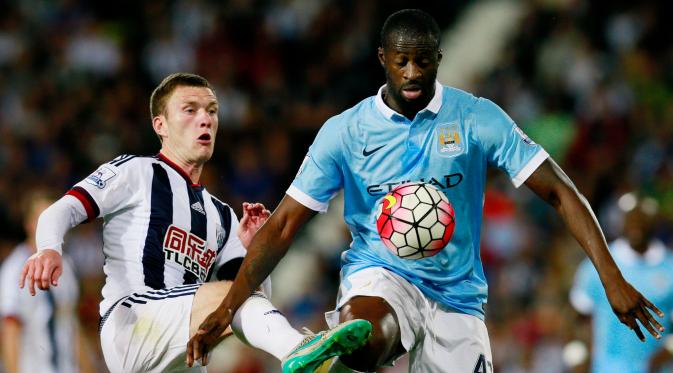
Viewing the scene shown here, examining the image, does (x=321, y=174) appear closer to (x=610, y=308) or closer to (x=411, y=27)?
(x=411, y=27)

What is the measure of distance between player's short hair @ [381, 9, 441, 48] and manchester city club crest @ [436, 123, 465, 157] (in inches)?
15.0

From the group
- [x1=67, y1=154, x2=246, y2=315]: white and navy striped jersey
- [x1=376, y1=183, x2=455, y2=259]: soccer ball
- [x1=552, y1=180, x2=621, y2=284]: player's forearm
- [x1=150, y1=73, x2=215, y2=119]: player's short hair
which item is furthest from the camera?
[x1=150, y1=73, x2=215, y2=119]: player's short hair

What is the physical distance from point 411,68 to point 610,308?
11.0ft

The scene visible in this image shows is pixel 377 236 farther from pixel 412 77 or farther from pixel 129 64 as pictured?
pixel 129 64

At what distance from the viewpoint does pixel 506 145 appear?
5000mm

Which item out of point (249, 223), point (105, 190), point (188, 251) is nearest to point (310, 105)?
point (249, 223)

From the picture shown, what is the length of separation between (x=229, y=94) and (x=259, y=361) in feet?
12.0

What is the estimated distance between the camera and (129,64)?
1260 cm

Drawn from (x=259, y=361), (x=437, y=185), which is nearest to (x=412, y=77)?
(x=437, y=185)

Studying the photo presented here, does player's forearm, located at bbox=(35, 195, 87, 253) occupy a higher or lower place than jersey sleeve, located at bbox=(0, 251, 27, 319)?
higher

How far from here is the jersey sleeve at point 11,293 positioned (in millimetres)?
7211

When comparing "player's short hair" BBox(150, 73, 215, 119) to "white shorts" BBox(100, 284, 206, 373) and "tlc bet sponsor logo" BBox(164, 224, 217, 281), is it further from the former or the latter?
"white shorts" BBox(100, 284, 206, 373)

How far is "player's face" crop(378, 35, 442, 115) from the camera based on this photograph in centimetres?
491

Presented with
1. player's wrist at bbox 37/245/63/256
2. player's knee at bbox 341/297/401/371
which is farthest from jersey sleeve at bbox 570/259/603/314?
player's wrist at bbox 37/245/63/256
